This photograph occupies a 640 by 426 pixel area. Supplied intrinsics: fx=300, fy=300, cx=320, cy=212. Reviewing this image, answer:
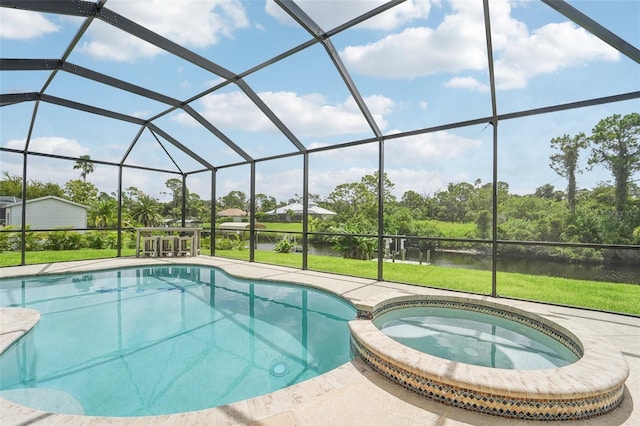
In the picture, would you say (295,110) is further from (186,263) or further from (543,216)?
(543,216)

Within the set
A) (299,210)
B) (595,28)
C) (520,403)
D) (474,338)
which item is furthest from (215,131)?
(299,210)

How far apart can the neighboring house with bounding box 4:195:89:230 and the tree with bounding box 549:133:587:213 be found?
22.2 metres

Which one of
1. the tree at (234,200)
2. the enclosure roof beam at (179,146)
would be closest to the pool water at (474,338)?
the enclosure roof beam at (179,146)

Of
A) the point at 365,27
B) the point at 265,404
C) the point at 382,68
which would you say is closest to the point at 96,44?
the point at 365,27

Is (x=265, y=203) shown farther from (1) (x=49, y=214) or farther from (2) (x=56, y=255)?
(1) (x=49, y=214)

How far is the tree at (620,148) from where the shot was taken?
33.1 ft

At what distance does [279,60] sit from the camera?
5.40m

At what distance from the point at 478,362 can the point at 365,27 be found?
505cm

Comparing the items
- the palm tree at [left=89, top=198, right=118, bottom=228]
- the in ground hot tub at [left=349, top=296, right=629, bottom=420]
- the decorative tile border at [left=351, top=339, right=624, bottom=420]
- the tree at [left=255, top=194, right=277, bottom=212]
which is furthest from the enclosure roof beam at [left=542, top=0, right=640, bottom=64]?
the palm tree at [left=89, top=198, right=118, bottom=228]

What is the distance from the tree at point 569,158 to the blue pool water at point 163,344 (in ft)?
36.5

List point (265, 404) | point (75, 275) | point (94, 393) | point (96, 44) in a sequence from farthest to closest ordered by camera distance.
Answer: point (75, 275) < point (96, 44) < point (94, 393) < point (265, 404)

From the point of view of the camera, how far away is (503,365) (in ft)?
12.0

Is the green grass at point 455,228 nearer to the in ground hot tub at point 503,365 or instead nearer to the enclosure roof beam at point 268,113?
the enclosure roof beam at point 268,113

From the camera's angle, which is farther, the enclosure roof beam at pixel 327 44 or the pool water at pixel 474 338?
the enclosure roof beam at pixel 327 44
